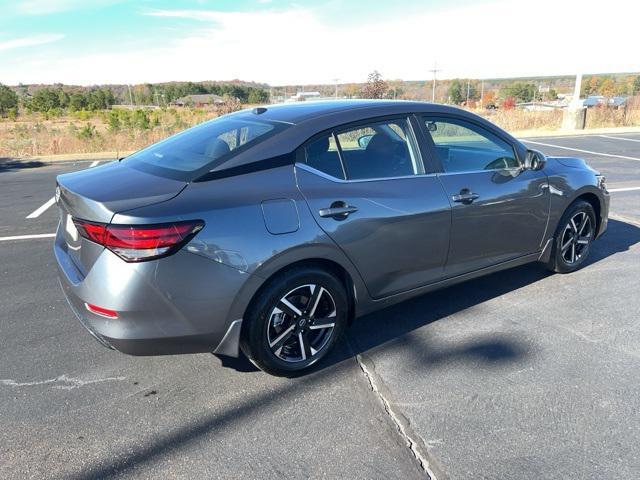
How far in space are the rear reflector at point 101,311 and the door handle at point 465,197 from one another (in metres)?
2.37

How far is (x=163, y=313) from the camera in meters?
2.61

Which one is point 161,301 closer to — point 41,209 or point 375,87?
point 41,209

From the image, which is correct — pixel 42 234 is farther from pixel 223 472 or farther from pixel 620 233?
pixel 620 233

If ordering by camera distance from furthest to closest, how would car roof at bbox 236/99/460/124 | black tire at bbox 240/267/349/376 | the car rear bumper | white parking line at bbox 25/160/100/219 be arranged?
1. white parking line at bbox 25/160/100/219
2. car roof at bbox 236/99/460/124
3. black tire at bbox 240/267/349/376
4. the car rear bumper

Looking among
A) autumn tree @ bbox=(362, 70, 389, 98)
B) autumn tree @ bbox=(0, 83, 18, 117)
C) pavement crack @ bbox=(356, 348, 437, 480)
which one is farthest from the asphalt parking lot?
autumn tree @ bbox=(0, 83, 18, 117)

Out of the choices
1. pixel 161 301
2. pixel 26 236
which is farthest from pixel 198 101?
pixel 161 301

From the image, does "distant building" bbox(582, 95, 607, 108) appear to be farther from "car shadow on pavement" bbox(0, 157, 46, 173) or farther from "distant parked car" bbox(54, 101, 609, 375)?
"distant parked car" bbox(54, 101, 609, 375)

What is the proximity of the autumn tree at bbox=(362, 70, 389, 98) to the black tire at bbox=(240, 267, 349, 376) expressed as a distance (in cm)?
2162

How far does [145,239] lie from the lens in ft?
8.18

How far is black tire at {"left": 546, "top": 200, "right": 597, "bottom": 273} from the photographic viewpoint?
4.52 m

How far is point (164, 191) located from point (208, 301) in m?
0.64

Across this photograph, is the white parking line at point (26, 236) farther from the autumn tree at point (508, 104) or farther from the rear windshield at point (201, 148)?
the autumn tree at point (508, 104)

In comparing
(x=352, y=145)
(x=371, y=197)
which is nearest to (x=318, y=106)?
(x=352, y=145)

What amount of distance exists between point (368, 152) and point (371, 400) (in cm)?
166
